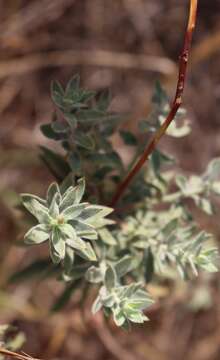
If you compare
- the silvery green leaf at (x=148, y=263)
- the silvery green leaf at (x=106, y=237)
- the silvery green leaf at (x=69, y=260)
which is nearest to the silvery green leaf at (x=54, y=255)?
the silvery green leaf at (x=69, y=260)

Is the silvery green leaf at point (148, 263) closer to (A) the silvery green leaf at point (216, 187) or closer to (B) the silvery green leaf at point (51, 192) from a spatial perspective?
(A) the silvery green leaf at point (216, 187)

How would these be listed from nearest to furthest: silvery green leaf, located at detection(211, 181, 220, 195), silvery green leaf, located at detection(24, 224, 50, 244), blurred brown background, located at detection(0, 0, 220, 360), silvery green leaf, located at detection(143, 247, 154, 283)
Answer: silvery green leaf, located at detection(24, 224, 50, 244) < silvery green leaf, located at detection(143, 247, 154, 283) < silvery green leaf, located at detection(211, 181, 220, 195) < blurred brown background, located at detection(0, 0, 220, 360)

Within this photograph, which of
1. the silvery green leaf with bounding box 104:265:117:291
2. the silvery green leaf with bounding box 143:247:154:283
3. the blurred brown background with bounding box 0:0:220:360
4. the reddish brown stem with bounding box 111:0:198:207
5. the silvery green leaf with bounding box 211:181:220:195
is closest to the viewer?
the reddish brown stem with bounding box 111:0:198:207

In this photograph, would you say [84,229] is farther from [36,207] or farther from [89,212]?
[36,207]

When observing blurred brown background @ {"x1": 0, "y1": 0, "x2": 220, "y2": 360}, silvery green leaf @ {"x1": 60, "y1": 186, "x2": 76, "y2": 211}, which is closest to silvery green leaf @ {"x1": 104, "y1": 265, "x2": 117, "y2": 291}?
silvery green leaf @ {"x1": 60, "y1": 186, "x2": 76, "y2": 211}

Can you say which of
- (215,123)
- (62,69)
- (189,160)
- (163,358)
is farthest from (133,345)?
(62,69)

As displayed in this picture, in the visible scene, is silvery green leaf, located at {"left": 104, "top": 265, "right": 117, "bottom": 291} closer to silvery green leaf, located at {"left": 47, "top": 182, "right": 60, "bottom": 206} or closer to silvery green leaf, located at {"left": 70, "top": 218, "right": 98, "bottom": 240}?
silvery green leaf, located at {"left": 70, "top": 218, "right": 98, "bottom": 240}
